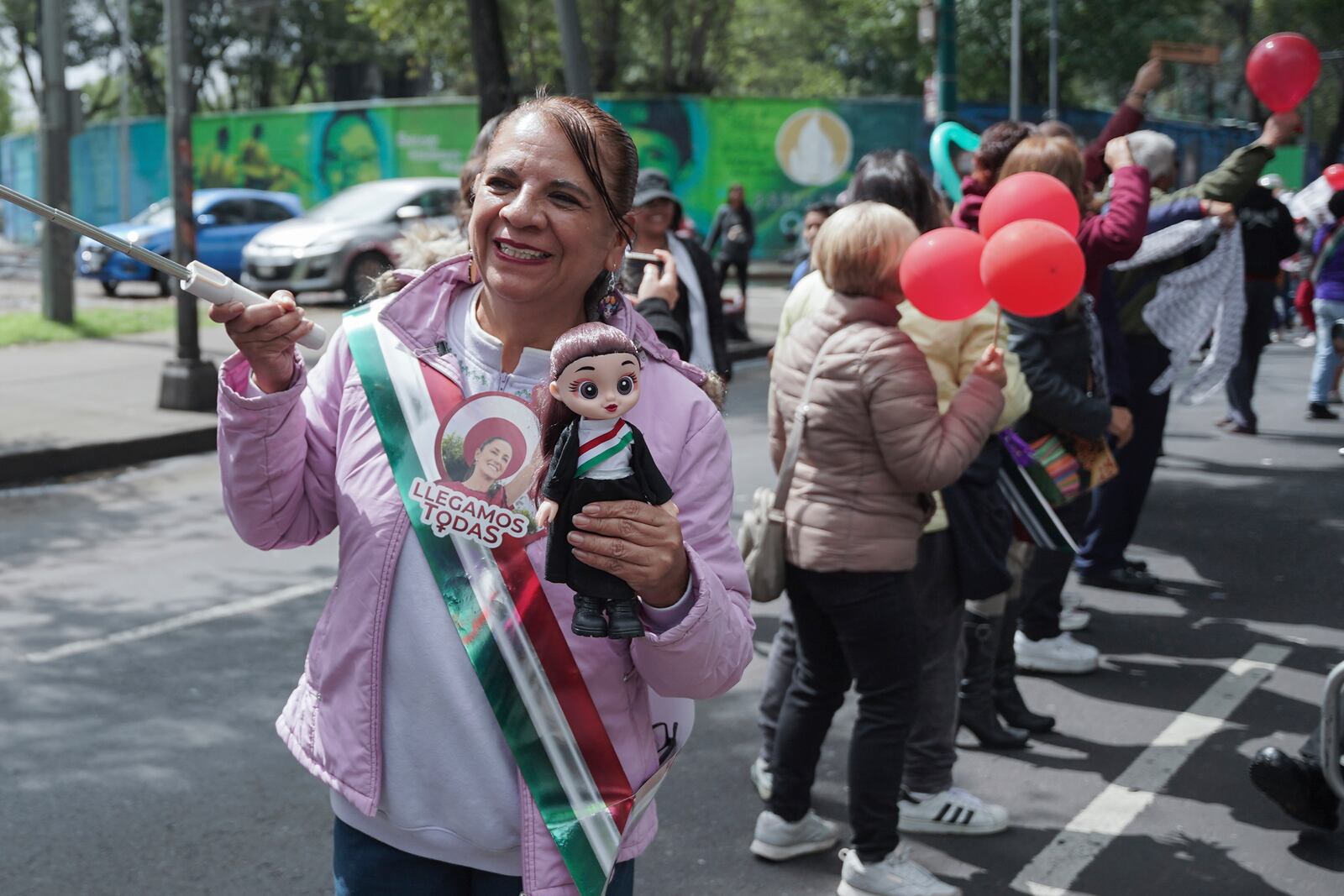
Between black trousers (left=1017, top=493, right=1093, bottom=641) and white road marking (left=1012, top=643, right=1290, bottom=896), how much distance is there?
62 centimetres

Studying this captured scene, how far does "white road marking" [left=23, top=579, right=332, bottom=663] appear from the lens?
18.1 feet

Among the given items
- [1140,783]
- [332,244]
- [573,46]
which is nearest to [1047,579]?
[1140,783]

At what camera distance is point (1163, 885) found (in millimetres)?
3840

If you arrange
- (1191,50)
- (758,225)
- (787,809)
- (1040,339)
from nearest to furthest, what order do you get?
(787,809) < (1040,339) < (1191,50) < (758,225)

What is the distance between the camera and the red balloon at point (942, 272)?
11.4 ft

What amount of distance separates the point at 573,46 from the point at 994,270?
6.55 m

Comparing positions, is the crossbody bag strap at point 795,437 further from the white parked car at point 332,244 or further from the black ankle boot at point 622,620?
the white parked car at point 332,244

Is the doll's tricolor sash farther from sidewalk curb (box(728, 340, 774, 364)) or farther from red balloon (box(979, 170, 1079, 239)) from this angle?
sidewalk curb (box(728, 340, 774, 364))

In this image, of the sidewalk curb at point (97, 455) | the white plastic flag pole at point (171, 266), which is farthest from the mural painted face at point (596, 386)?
the sidewalk curb at point (97, 455)

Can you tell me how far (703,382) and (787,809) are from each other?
209cm

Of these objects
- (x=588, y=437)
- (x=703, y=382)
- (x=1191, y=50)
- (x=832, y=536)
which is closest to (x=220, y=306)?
(x=588, y=437)

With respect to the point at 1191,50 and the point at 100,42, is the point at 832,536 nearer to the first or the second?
the point at 1191,50

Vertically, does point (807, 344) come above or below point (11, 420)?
above

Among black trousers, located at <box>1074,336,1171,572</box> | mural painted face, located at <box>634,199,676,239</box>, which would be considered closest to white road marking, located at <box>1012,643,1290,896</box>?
black trousers, located at <box>1074,336,1171,572</box>
